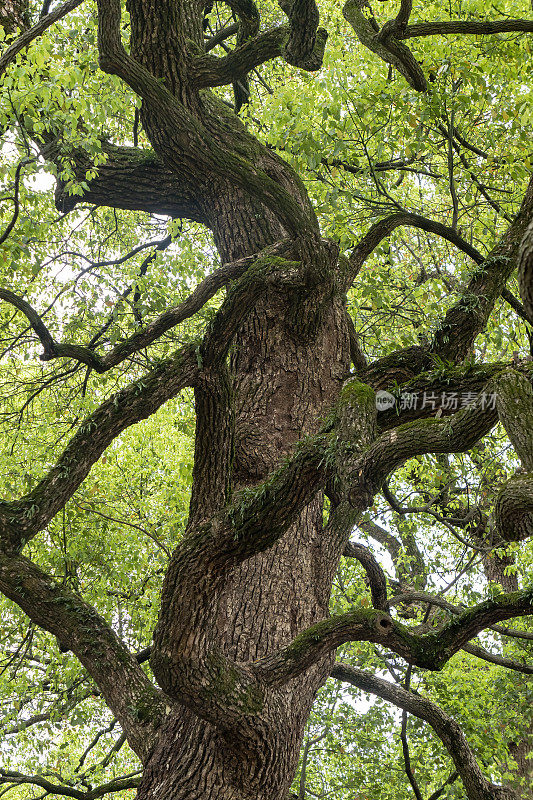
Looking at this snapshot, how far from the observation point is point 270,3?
1169cm

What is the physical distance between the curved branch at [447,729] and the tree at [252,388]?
2cm

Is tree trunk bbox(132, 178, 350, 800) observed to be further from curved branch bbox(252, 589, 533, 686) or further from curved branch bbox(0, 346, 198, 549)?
curved branch bbox(0, 346, 198, 549)

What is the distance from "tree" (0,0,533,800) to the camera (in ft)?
13.9

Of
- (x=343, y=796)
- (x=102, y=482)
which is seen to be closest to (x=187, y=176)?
(x=102, y=482)

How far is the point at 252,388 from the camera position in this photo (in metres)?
6.16

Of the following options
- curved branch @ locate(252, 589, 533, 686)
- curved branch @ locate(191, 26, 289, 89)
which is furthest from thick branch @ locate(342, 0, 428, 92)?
curved branch @ locate(252, 589, 533, 686)

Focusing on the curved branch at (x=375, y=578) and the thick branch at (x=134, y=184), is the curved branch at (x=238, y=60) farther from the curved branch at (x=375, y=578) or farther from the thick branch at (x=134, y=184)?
the curved branch at (x=375, y=578)

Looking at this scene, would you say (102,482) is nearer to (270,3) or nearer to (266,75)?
(266,75)

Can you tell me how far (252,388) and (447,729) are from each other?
11.2 feet

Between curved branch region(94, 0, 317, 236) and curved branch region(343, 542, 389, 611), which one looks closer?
curved branch region(94, 0, 317, 236)

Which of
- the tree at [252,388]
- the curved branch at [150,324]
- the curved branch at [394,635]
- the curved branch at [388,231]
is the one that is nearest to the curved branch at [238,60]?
the tree at [252,388]

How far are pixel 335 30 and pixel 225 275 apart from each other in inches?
370

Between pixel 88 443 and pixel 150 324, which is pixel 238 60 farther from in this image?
pixel 88 443

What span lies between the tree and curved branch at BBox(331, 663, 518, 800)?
0.8 inches
